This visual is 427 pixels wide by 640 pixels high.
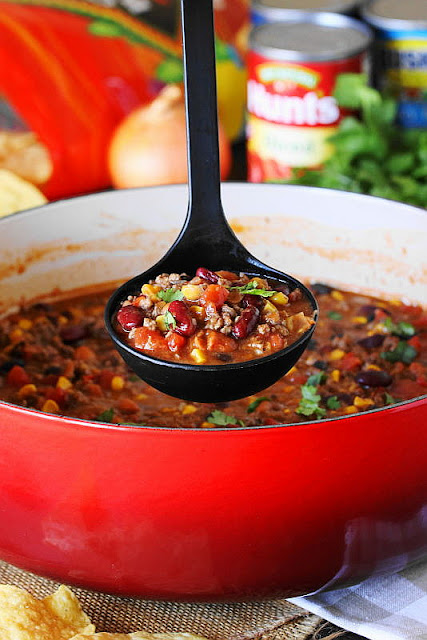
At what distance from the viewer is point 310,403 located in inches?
118

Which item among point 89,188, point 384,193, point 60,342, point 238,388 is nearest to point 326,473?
point 238,388

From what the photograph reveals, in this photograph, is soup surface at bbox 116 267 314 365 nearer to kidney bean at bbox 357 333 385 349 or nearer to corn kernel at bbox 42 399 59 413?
corn kernel at bbox 42 399 59 413

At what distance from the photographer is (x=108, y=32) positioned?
17.6 feet

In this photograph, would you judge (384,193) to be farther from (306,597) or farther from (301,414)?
(306,597)

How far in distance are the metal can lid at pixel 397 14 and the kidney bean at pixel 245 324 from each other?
2704 mm

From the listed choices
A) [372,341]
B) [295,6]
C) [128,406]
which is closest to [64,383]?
[128,406]

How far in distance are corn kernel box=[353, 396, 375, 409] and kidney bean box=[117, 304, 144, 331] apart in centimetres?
72

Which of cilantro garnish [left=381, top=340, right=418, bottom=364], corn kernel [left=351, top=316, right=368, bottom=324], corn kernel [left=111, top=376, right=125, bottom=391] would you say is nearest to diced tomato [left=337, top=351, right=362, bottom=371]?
cilantro garnish [left=381, top=340, right=418, bottom=364]

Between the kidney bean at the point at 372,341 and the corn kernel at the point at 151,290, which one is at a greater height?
the corn kernel at the point at 151,290

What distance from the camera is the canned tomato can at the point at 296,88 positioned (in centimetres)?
461

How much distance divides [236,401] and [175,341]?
19.6 inches

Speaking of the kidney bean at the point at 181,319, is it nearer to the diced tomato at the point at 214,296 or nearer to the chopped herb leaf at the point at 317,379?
the diced tomato at the point at 214,296

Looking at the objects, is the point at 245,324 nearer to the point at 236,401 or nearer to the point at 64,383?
the point at 236,401

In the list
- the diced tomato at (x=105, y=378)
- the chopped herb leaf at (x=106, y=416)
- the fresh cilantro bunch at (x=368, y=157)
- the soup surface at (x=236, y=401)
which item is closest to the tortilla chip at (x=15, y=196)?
the soup surface at (x=236, y=401)
